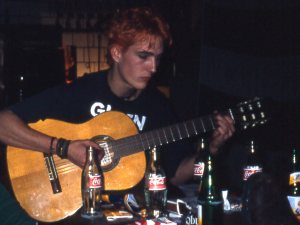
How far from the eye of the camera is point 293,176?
1984mm

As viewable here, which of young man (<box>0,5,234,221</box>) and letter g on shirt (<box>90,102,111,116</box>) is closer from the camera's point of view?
young man (<box>0,5,234,221</box>)

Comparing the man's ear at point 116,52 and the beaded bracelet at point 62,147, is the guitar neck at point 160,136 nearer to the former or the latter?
the beaded bracelet at point 62,147

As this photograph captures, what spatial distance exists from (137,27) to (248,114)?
26.2 inches

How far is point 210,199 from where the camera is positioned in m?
1.67

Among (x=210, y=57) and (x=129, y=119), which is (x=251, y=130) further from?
(x=129, y=119)

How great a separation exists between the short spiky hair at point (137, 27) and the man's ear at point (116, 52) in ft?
0.11

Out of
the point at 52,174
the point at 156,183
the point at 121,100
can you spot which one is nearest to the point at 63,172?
the point at 52,174

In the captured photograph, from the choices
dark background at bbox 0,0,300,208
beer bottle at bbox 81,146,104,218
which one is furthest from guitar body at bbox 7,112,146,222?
dark background at bbox 0,0,300,208

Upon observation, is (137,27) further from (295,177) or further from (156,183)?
(295,177)

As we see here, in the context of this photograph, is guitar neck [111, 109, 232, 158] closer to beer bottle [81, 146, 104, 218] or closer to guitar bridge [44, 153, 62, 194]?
guitar bridge [44, 153, 62, 194]

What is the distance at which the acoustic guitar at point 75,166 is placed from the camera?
8.15 feet

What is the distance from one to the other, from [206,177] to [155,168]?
33 centimetres

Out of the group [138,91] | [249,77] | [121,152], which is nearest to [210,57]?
[249,77]

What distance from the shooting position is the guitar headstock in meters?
2.55
